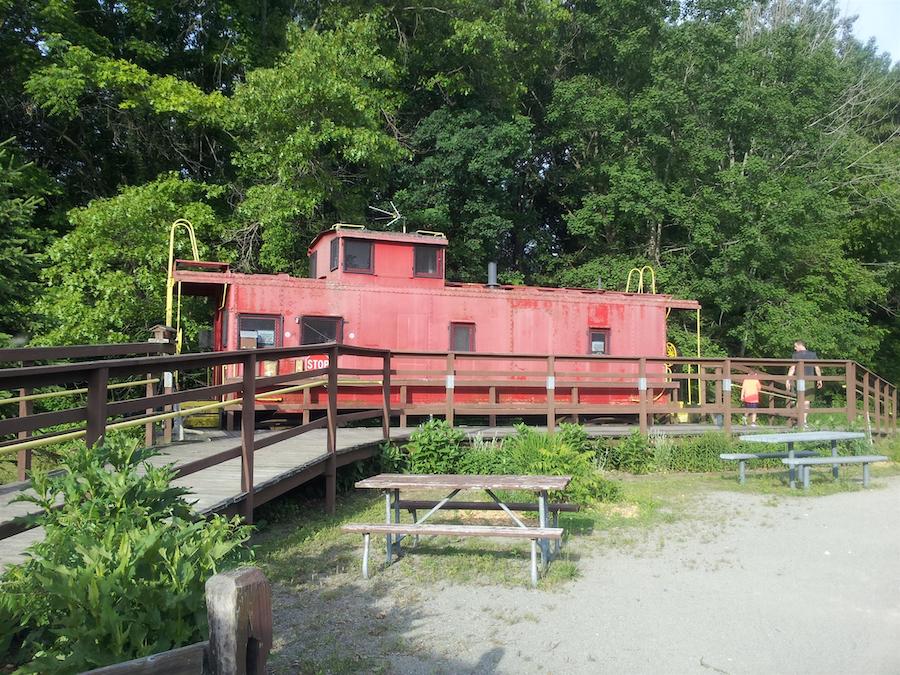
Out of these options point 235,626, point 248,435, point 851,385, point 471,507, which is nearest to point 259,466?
point 248,435

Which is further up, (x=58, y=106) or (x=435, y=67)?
(x=435, y=67)

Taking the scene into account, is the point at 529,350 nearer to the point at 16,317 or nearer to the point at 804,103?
the point at 16,317

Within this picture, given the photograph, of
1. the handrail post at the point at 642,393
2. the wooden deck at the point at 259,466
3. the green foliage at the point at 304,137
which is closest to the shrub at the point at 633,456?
the wooden deck at the point at 259,466

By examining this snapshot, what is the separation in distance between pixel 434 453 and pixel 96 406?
551cm

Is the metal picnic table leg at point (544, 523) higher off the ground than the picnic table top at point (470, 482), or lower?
lower

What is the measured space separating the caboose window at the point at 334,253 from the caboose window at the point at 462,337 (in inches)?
95.5

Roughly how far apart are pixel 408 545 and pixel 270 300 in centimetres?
690

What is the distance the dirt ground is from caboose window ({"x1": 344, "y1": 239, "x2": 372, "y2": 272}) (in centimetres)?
799

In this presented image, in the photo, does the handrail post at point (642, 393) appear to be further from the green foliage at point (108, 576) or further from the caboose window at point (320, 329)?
the green foliage at point (108, 576)

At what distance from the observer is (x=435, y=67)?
23.6m

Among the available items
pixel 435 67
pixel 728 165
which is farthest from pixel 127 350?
pixel 728 165

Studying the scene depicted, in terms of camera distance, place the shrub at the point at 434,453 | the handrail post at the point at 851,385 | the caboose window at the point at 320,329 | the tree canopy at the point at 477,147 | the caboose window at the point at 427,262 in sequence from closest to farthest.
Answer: the shrub at the point at 434,453
the caboose window at the point at 320,329
the handrail post at the point at 851,385
the caboose window at the point at 427,262
the tree canopy at the point at 477,147

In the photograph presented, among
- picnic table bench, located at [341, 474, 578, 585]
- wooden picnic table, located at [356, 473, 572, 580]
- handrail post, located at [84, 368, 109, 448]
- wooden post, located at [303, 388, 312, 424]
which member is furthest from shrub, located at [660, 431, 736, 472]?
handrail post, located at [84, 368, 109, 448]

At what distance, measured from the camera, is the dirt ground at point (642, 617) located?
12.8 ft
